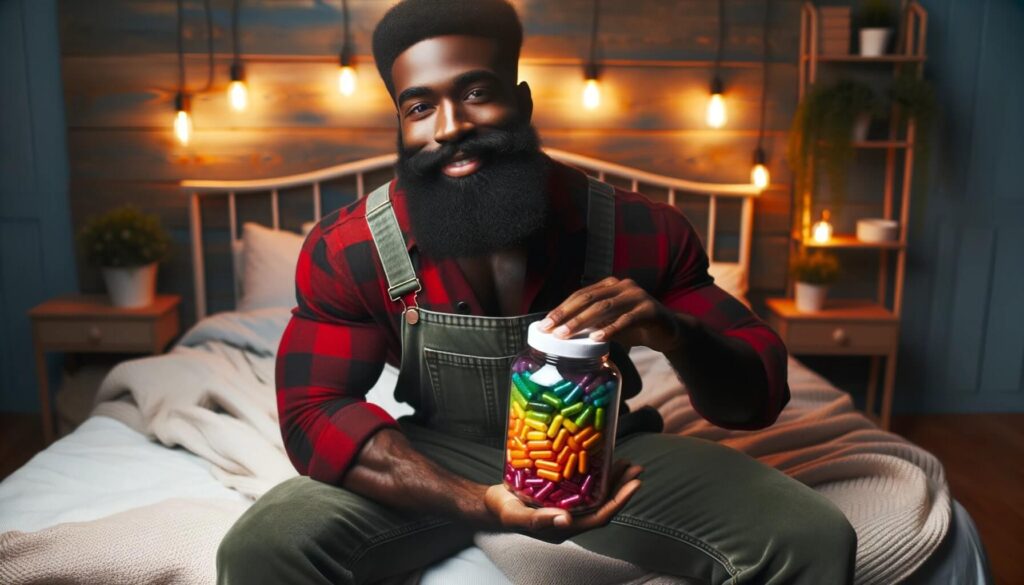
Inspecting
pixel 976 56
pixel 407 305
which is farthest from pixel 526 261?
pixel 976 56

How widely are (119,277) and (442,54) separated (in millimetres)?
1885

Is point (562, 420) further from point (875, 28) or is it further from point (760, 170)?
point (875, 28)

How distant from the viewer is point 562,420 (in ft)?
2.86

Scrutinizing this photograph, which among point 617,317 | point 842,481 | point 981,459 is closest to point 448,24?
point 617,317

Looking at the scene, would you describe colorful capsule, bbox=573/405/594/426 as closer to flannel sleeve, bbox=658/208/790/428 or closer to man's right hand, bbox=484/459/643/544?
man's right hand, bbox=484/459/643/544

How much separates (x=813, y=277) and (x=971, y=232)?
0.76 m

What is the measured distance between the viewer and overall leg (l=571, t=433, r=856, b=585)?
104cm

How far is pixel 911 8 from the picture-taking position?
105 inches

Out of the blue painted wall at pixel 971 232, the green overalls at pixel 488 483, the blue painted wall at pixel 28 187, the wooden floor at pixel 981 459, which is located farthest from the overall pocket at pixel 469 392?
the blue painted wall at pixel 971 232

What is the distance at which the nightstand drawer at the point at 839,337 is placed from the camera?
104 inches

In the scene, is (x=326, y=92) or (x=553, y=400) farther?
(x=326, y=92)

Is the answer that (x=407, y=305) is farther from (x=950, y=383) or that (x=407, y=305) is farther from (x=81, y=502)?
(x=950, y=383)

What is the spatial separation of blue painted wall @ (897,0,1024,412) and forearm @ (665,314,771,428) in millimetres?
2121

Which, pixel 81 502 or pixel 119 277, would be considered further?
pixel 119 277
